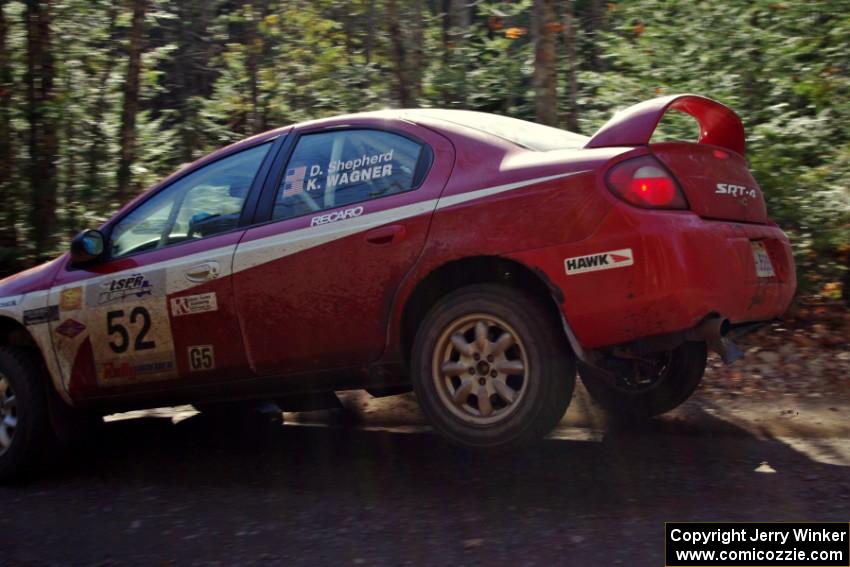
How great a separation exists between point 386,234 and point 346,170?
473 millimetres

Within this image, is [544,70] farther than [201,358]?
Yes

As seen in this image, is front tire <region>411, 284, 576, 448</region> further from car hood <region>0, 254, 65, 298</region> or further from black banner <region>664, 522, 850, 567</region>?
car hood <region>0, 254, 65, 298</region>

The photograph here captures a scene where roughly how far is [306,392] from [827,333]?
162 inches

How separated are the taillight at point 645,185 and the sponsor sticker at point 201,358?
2109mm

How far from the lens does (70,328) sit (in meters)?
5.32

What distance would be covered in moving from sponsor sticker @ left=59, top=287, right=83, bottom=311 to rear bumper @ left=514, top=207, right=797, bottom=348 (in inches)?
97.1

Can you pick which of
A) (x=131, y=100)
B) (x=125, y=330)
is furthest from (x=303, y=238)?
(x=131, y=100)

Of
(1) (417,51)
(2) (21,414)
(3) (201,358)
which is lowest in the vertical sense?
(2) (21,414)

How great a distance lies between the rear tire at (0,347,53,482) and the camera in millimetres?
5234

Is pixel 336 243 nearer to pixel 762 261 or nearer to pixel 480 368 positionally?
pixel 480 368

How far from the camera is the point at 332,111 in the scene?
35.8 ft

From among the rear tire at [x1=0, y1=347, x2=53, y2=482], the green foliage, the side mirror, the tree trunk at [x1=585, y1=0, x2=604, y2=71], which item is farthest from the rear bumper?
the tree trunk at [x1=585, y1=0, x2=604, y2=71]

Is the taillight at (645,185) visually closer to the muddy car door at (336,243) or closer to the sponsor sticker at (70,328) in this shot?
the muddy car door at (336,243)

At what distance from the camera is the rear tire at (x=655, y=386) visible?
519 centimetres
